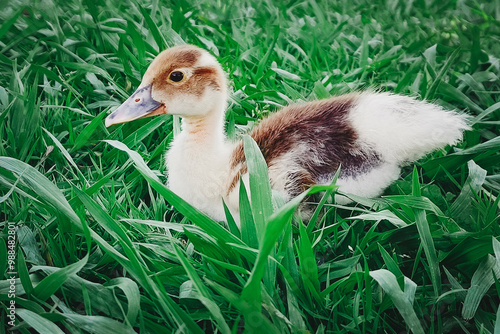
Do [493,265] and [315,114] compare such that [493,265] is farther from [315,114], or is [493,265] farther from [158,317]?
[158,317]

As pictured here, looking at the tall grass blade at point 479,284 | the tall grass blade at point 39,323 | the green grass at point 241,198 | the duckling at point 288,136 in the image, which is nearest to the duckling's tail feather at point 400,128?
the duckling at point 288,136

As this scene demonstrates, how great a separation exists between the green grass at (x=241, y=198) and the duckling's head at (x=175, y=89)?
214 mm

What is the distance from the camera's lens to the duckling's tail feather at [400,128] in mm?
1892

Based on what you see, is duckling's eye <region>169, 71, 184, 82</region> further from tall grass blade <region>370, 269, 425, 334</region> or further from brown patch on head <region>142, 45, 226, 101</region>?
tall grass blade <region>370, 269, 425, 334</region>

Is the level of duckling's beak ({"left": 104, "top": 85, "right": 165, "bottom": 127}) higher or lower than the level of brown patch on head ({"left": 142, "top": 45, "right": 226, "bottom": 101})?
lower

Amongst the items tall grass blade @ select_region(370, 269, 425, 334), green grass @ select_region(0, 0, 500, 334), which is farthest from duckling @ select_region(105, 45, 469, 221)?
tall grass blade @ select_region(370, 269, 425, 334)

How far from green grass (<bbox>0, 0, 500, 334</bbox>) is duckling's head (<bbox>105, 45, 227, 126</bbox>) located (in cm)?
21

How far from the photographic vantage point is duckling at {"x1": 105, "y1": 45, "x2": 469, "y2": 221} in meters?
1.90

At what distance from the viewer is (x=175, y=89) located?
6.47 ft

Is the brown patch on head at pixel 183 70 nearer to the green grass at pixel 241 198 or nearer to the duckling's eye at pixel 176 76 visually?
the duckling's eye at pixel 176 76

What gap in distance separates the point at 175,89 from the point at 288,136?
0.46 m

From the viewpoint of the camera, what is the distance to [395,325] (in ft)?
5.11

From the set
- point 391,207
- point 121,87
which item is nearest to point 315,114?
point 391,207

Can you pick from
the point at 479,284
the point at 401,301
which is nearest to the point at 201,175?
the point at 401,301
